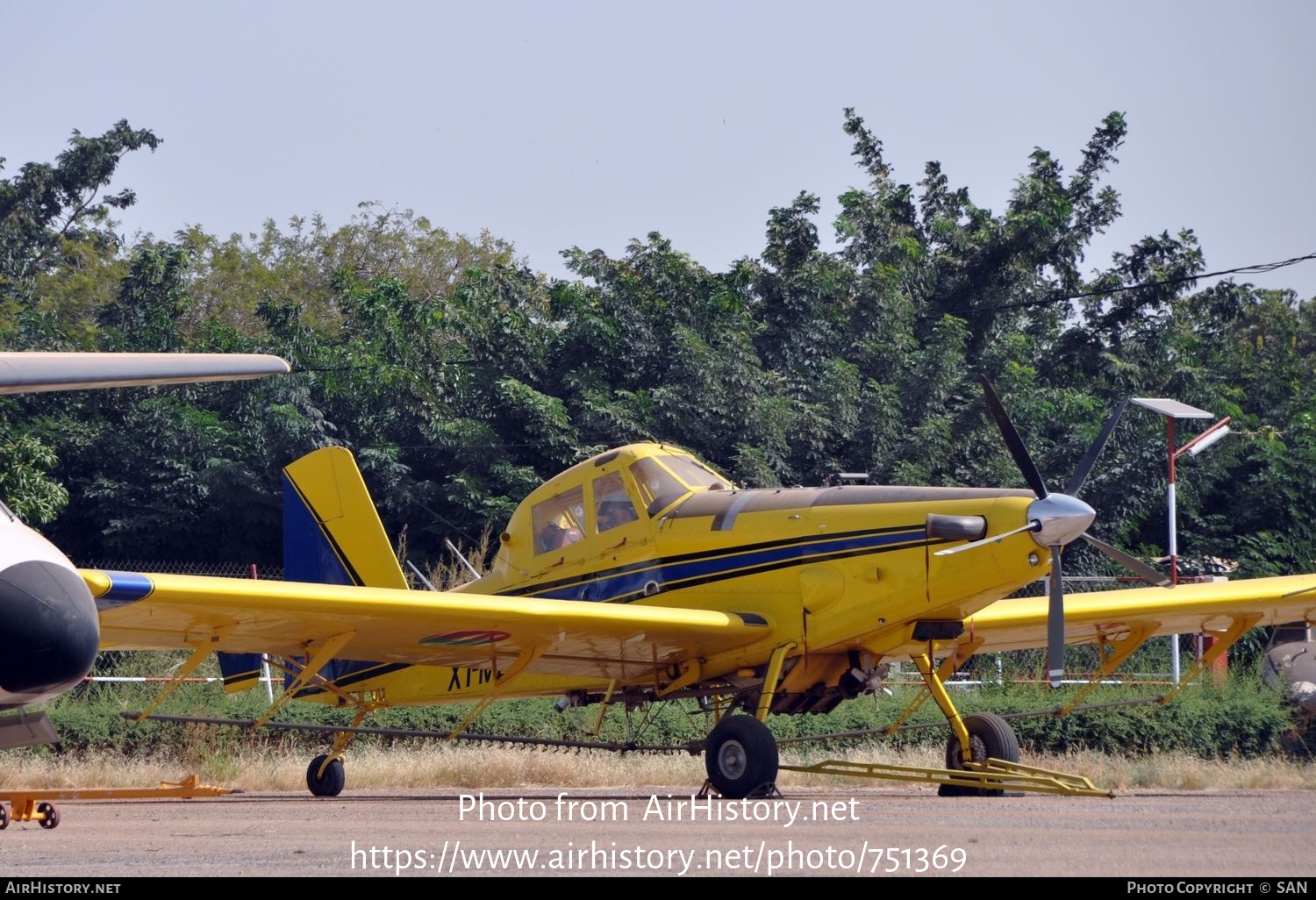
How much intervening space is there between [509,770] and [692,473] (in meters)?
4.56

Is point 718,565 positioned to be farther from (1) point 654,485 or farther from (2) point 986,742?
(2) point 986,742

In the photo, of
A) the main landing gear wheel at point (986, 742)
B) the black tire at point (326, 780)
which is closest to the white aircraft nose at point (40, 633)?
the black tire at point (326, 780)

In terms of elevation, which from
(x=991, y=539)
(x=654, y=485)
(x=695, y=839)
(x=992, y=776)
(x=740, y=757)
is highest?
(x=654, y=485)

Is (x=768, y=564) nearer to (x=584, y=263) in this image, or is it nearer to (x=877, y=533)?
(x=877, y=533)

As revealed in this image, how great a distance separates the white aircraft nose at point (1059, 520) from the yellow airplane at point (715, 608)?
18 mm

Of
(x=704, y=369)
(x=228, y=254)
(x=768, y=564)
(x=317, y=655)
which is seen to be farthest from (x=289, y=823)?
(x=228, y=254)

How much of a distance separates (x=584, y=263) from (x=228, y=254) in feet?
77.4

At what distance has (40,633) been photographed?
255 inches

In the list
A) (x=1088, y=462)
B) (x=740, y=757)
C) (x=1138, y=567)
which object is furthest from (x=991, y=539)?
(x=740, y=757)

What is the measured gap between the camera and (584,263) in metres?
28.3

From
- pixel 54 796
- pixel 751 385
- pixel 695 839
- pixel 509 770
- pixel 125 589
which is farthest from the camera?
pixel 751 385

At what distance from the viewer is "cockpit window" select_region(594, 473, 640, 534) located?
476 inches

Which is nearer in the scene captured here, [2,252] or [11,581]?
[11,581]

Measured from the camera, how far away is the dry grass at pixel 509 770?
46.0ft
